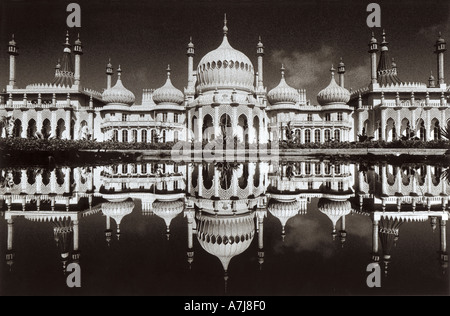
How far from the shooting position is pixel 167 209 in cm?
568

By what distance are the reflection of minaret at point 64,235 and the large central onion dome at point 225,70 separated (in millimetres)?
28156

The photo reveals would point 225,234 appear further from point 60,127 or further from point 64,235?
point 60,127

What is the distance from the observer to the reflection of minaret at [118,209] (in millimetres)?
5004

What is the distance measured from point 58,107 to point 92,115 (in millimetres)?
3234

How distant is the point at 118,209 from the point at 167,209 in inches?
31.9

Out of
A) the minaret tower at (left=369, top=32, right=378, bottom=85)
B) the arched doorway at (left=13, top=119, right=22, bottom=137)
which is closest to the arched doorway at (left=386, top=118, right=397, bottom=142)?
the minaret tower at (left=369, top=32, right=378, bottom=85)

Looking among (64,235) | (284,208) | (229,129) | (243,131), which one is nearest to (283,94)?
(243,131)

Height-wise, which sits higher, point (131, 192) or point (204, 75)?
point (204, 75)

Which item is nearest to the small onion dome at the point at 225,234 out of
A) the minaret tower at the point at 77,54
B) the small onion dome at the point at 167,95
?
the small onion dome at the point at 167,95

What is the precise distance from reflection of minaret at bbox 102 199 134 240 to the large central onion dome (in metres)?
26.8
